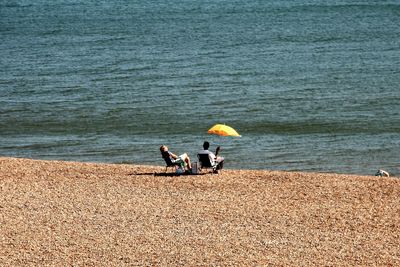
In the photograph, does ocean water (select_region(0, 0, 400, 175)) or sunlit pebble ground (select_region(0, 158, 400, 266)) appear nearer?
sunlit pebble ground (select_region(0, 158, 400, 266))

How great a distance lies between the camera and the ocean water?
27.1m

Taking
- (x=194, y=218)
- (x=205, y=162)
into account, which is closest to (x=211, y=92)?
(x=205, y=162)

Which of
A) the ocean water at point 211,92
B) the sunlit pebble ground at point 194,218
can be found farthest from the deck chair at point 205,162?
the ocean water at point 211,92

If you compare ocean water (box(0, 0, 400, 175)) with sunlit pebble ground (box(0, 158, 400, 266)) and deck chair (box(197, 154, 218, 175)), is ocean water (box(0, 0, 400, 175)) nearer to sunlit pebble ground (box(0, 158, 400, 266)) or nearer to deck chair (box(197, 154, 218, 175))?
deck chair (box(197, 154, 218, 175))

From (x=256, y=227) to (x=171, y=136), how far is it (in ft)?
40.6

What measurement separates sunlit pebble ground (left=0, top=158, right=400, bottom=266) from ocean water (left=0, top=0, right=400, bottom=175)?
12.9ft

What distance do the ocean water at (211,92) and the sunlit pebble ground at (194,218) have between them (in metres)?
3.92

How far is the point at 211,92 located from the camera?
117ft

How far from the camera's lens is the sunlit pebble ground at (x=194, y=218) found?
15.4 m

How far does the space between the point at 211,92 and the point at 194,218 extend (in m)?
18.4

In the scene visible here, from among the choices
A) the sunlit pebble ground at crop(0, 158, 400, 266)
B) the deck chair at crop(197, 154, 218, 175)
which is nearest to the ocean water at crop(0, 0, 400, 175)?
the deck chair at crop(197, 154, 218, 175)

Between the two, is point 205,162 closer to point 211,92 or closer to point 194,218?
point 194,218

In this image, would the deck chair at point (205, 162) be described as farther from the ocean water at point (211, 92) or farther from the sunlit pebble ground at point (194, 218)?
the ocean water at point (211, 92)

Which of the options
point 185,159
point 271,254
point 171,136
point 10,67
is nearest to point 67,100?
point 171,136
